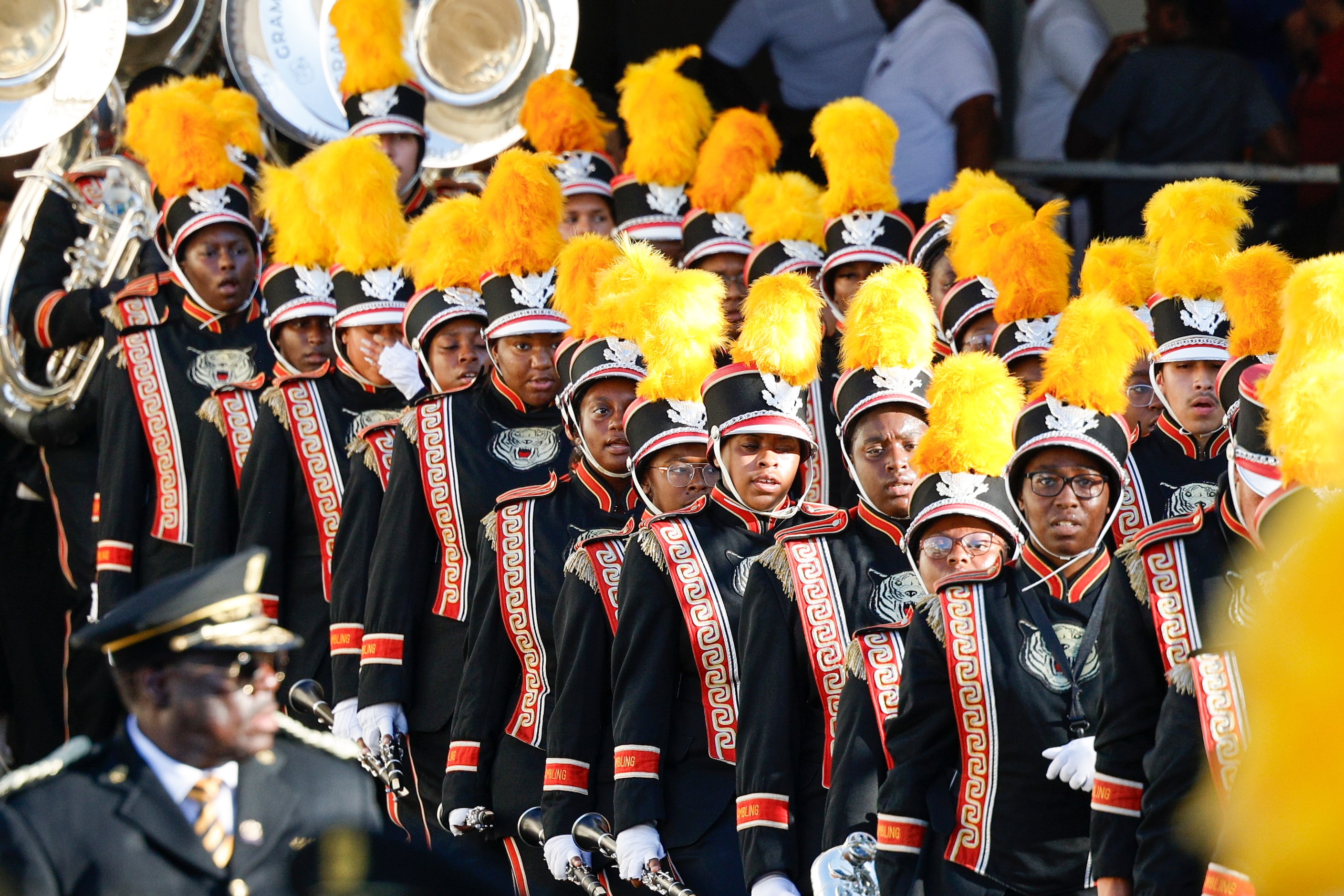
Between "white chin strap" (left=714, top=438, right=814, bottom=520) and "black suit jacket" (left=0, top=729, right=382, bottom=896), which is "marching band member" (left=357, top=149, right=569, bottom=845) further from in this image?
"black suit jacket" (left=0, top=729, right=382, bottom=896)

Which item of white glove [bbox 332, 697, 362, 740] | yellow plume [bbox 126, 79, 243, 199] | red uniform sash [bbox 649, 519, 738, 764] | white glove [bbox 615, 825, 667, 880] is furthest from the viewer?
yellow plume [bbox 126, 79, 243, 199]

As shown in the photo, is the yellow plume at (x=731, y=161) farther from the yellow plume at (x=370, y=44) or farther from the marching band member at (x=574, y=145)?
the yellow plume at (x=370, y=44)

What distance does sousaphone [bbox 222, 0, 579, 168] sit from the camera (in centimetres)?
877

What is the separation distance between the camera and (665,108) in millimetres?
7758

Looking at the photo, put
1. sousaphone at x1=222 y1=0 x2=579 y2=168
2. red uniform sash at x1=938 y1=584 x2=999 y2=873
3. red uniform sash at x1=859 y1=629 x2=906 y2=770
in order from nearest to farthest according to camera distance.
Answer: red uniform sash at x1=938 y1=584 x2=999 y2=873
red uniform sash at x1=859 y1=629 x2=906 y2=770
sousaphone at x1=222 y1=0 x2=579 y2=168

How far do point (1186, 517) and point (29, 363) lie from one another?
5.18 metres

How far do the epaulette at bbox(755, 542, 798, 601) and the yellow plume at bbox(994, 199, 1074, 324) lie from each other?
136 cm

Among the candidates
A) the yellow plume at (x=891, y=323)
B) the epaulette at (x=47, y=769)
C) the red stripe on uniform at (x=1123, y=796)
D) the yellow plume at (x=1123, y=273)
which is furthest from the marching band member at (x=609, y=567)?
the epaulette at (x=47, y=769)

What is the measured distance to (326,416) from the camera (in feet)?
23.9

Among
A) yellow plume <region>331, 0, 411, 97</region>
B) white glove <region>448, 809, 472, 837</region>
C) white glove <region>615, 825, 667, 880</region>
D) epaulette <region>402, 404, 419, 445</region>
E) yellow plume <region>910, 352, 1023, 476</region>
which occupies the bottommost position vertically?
white glove <region>448, 809, 472, 837</region>

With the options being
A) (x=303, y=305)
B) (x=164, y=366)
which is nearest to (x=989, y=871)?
(x=303, y=305)

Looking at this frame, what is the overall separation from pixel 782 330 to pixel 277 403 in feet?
7.58

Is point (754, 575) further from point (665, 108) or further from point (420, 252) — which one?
point (665, 108)

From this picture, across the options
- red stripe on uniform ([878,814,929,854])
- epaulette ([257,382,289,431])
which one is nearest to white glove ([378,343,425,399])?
epaulette ([257,382,289,431])
